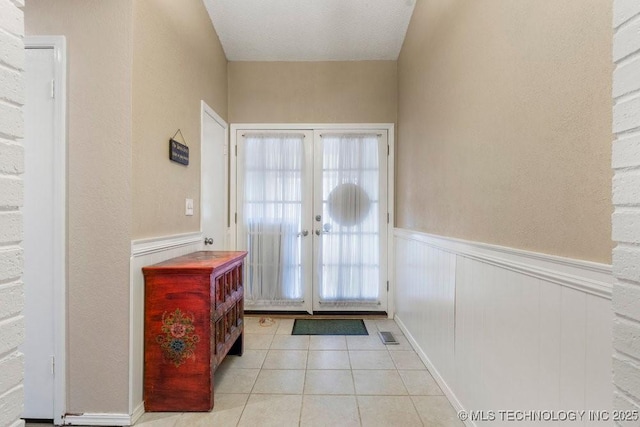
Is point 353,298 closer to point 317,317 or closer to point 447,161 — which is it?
point 317,317

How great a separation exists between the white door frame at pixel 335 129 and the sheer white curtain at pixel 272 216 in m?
0.11

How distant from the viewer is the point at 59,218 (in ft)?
5.65

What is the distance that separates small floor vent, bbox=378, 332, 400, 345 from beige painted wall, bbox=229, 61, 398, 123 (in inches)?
87.5

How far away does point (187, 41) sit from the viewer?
8.03ft

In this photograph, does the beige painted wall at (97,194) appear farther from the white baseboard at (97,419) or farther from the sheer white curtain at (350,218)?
the sheer white curtain at (350,218)

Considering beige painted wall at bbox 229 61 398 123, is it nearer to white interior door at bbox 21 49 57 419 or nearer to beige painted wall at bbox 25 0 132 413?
beige painted wall at bbox 25 0 132 413

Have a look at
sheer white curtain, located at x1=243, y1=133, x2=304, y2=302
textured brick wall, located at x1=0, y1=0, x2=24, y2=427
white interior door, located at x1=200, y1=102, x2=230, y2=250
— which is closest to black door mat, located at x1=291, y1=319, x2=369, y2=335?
sheer white curtain, located at x1=243, y1=133, x2=304, y2=302

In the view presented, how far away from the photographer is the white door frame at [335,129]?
3.55 metres

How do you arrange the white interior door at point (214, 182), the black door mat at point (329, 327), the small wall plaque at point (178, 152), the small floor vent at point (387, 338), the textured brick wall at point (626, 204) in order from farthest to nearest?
1. the black door mat at point (329, 327)
2. the white interior door at point (214, 182)
3. the small floor vent at point (387, 338)
4. the small wall plaque at point (178, 152)
5. the textured brick wall at point (626, 204)

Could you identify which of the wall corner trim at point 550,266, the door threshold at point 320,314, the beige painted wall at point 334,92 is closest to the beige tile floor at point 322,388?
the door threshold at point 320,314

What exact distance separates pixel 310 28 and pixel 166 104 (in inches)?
68.3

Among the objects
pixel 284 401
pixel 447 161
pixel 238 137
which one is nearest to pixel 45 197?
pixel 284 401

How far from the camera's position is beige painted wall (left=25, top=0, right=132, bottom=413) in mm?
1730

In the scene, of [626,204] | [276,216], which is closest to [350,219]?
[276,216]
